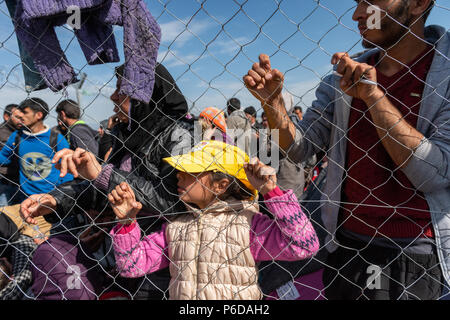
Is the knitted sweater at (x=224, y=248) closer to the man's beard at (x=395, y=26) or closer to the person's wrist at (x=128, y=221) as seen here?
the person's wrist at (x=128, y=221)

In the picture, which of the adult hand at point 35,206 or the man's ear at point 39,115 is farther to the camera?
the man's ear at point 39,115

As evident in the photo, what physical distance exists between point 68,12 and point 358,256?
1.21m

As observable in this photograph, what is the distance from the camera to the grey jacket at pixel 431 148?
33.8 inches

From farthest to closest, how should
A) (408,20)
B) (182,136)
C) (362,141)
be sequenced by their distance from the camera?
1. (182,136)
2. (362,141)
3. (408,20)

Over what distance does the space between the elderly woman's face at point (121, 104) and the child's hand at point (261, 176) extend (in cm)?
60

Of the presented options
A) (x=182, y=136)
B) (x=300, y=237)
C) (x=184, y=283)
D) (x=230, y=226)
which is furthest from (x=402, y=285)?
(x=182, y=136)

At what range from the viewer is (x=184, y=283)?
3.79ft

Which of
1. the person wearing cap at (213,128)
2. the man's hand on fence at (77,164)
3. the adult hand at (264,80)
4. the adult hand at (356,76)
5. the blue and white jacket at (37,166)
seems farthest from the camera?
the blue and white jacket at (37,166)

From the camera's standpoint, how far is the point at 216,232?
120cm

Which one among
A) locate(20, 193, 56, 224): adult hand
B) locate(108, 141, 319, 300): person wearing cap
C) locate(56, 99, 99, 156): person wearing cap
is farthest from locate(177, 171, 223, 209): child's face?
locate(56, 99, 99, 156): person wearing cap

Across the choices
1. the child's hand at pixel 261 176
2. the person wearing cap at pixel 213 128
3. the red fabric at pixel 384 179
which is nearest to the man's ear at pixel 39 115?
the person wearing cap at pixel 213 128

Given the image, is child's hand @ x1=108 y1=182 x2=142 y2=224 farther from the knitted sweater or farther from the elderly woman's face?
the elderly woman's face

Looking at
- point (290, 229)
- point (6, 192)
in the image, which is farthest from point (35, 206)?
point (6, 192)

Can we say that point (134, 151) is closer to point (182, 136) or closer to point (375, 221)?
point (182, 136)
